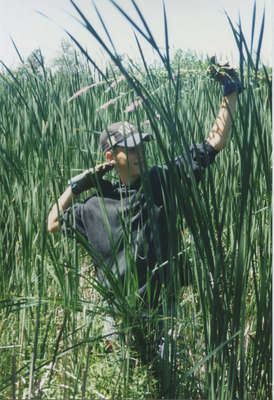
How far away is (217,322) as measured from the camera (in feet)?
2.99

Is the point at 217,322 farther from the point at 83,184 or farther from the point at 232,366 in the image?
the point at 83,184

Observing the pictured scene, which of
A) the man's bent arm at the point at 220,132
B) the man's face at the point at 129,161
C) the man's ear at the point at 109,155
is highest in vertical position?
the man's bent arm at the point at 220,132

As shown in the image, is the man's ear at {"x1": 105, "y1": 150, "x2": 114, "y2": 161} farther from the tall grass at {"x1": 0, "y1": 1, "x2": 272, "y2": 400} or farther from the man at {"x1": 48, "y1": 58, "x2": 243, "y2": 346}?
the tall grass at {"x1": 0, "y1": 1, "x2": 272, "y2": 400}

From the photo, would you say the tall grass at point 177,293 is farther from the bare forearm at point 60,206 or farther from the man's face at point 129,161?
the man's face at point 129,161

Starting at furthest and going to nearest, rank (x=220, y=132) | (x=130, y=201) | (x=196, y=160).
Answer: (x=220, y=132) < (x=130, y=201) < (x=196, y=160)

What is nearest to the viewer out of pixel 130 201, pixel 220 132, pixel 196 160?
pixel 196 160

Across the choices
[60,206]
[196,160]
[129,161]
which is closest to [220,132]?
[129,161]

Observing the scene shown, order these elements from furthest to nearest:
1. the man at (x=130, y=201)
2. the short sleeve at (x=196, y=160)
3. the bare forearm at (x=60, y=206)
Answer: the bare forearm at (x=60, y=206) → the man at (x=130, y=201) → the short sleeve at (x=196, y=160)

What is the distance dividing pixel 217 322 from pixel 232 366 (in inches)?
4.0

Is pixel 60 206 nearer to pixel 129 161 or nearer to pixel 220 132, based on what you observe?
pixel 129 161

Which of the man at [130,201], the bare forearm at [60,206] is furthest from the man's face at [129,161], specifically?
the bare forearm at [60,206]

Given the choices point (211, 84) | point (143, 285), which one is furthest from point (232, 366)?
point (211, 84)

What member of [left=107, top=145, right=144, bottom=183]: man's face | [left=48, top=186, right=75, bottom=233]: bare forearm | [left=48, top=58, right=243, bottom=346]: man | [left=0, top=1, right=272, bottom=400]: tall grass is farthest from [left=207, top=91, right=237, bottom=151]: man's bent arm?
[left=48, top=186, right=75, bottom=233]: bare forearm

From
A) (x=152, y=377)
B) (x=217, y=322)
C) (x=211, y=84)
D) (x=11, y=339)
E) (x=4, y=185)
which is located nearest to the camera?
(x=217, y=322)
